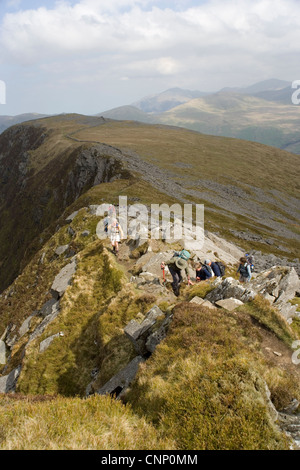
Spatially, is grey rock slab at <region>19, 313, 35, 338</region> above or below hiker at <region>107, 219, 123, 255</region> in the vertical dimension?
below

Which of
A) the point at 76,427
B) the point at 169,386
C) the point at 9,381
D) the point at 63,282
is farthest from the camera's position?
the point at 63,282

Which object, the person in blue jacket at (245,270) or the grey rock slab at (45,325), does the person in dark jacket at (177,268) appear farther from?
the grey rock slab at (45,325)

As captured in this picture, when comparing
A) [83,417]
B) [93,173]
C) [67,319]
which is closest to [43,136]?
[93,173]

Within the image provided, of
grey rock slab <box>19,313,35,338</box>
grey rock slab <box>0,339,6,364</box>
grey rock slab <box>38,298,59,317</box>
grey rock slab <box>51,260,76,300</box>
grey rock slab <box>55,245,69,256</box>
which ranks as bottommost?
grey rock slab <box>0,339,6,364</box>

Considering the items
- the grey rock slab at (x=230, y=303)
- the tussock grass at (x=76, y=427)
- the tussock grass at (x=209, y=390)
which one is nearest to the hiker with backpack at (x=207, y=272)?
the grey rock slab at (x=230, y=303)

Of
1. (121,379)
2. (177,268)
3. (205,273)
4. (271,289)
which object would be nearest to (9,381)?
(121,379)

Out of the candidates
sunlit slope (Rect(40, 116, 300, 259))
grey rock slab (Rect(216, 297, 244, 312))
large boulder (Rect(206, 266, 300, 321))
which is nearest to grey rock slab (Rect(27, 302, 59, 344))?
large boulder (Rect(206, 266, 300, 321))

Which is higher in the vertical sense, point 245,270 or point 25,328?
point 245,270

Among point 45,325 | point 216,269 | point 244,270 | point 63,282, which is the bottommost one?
point 45,325

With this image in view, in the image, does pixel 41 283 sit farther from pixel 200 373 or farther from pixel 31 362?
pixel 200 373

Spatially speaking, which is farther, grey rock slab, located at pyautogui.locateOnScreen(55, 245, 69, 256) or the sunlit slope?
the sunlit slope

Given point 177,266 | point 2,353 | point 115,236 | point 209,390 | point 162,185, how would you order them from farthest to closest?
1. point 162,185
2. point 115,236
3. point 2,353
4. point 177,266
5. point 209,390

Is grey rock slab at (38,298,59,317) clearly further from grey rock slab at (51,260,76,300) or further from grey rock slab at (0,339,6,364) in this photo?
grey rock slab at (0,339,6,364)

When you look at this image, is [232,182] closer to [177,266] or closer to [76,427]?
[177,266]
